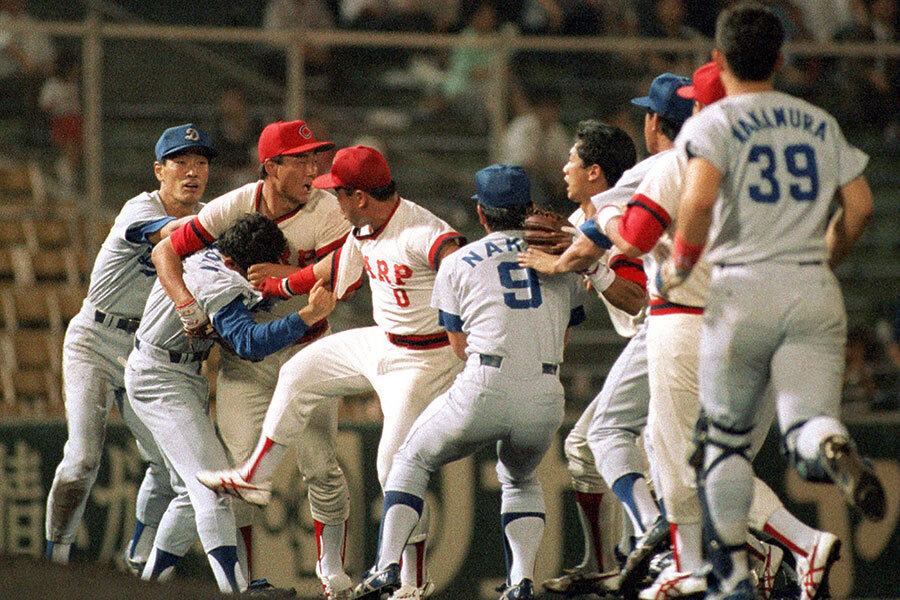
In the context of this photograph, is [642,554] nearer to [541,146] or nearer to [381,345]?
[381,345]

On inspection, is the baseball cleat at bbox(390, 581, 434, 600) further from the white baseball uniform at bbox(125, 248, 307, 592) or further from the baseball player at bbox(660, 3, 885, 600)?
the baseball player at bbox(660, 3, 885, 600)

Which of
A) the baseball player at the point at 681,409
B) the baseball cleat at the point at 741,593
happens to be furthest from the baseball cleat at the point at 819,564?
the baseball cleat at the point at 741,593

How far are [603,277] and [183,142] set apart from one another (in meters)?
1.98

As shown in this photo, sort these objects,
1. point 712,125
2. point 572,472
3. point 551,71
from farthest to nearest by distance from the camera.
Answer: point 551,71 < point 572,472 < point 712,125

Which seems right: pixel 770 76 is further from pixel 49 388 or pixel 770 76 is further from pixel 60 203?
pixel 60 203

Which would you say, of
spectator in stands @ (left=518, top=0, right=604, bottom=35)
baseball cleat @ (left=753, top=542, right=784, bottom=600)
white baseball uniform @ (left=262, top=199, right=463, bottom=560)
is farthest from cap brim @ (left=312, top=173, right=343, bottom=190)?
spectator in stands @ (left=518, top=0, right=604, bottom=35)

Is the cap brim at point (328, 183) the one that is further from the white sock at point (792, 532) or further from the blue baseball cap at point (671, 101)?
the white sock at point (792, 532)

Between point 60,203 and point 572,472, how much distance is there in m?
5.65

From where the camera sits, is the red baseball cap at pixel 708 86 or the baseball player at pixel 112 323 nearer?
the red baseball cap at pixel 708 86

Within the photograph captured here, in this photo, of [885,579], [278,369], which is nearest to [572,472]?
[278,369]

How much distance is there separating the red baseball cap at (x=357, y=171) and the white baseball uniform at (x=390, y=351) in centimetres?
19

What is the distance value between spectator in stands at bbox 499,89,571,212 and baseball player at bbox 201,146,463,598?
3289 millimetres

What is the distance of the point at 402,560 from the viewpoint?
5.65 meters

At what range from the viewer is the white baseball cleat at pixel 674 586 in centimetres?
457
